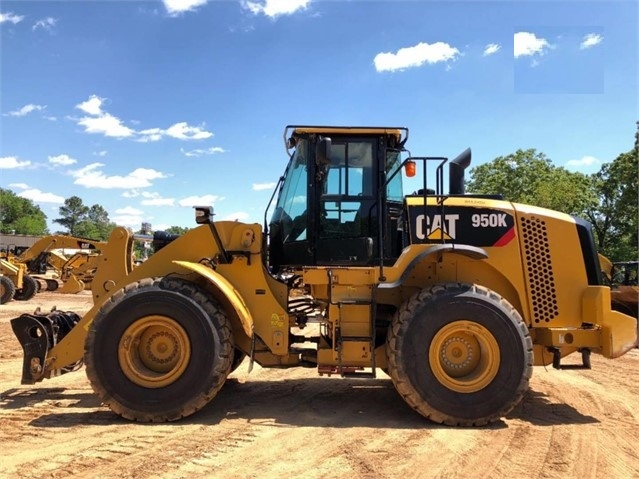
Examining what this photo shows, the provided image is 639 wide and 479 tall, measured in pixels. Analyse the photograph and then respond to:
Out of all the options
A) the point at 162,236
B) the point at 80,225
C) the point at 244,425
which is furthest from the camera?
the point at 80,225

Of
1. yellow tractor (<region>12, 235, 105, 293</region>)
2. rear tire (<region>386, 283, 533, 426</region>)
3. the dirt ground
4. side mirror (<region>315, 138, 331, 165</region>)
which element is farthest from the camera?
yellow tractor (<region>12, 235, 105, 293</region>)

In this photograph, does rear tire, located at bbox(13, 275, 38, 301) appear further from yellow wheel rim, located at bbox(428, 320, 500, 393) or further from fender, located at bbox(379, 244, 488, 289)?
yellow wheel rim, located at bbox(428, 320, 500, 393)

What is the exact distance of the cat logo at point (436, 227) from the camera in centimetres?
536

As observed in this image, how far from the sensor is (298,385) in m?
6.53

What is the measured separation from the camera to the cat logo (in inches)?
211

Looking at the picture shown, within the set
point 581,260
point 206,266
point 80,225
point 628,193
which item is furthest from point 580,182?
point 80,225

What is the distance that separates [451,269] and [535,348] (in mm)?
1265

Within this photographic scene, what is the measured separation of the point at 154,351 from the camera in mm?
5035

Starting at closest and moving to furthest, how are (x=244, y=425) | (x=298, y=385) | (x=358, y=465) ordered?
(x=358, y=465) < (x=244, y=425) < (x=298, y=385)

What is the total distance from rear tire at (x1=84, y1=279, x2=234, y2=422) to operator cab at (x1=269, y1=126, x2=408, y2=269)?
1.30 metres

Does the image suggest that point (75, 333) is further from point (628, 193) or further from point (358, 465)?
point (628, 193)

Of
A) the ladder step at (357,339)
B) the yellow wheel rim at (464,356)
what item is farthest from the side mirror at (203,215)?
the yellow wheel rim at (464,356)

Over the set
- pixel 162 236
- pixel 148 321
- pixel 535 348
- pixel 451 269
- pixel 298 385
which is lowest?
pixel 298 385

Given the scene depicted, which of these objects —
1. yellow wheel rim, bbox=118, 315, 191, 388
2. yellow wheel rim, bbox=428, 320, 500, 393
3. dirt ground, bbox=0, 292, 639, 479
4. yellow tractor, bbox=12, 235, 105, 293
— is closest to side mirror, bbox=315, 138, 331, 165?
yellow wheel rim, bbox=428, 320, 500, 393
